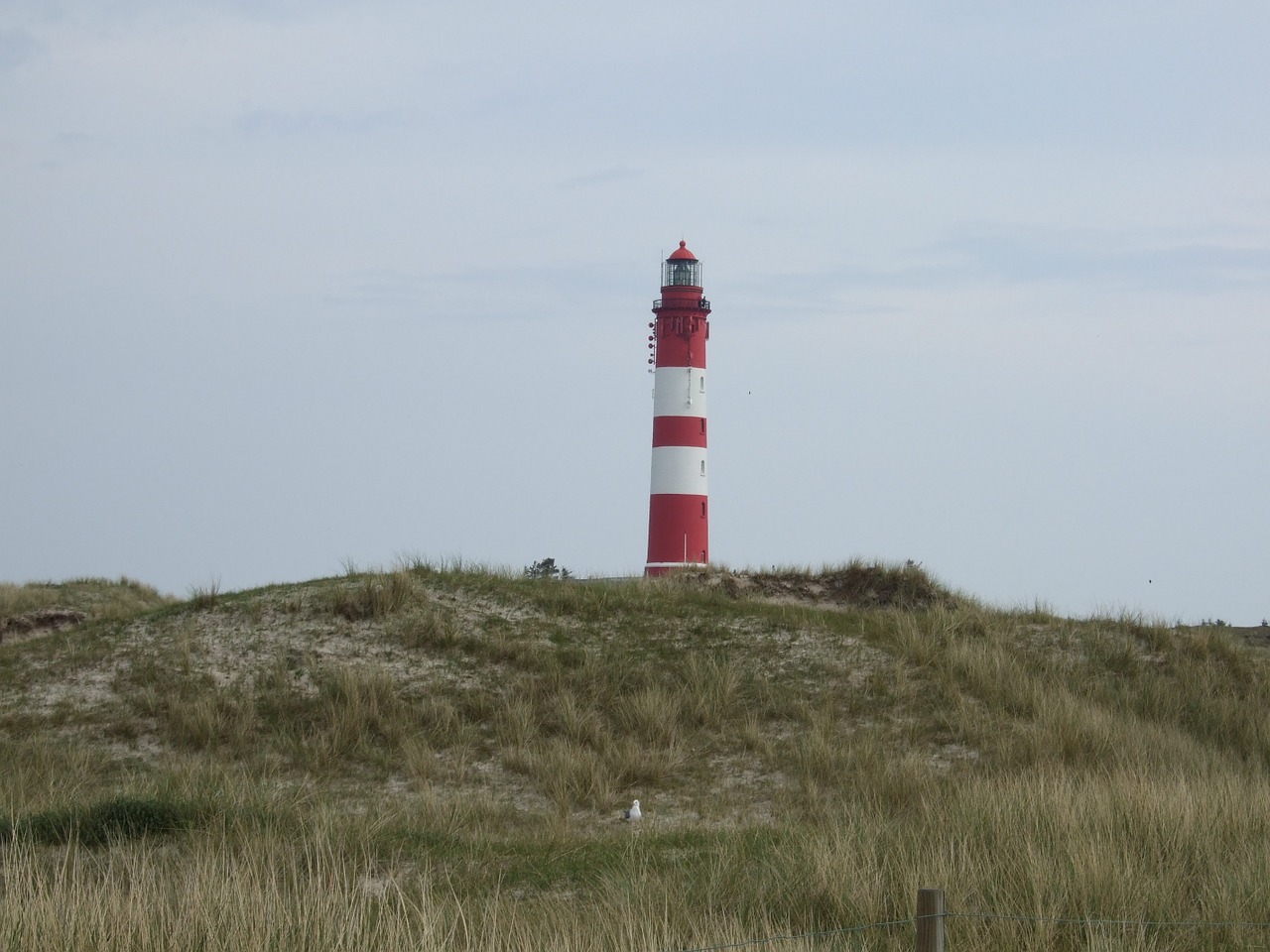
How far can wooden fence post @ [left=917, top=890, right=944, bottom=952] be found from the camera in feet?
16.4

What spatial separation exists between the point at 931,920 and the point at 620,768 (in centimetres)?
799

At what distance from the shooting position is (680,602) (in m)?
16.8

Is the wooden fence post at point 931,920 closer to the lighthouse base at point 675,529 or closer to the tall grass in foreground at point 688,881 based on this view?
the tall grass in foreground at point 688,881

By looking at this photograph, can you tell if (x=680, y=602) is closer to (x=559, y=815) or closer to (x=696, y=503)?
(x=559, y=815)

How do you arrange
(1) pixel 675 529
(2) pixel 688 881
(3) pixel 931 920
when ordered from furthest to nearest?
(1) pixel 675 529 → (2) pixel 688 881 → (3) pixel 931 920

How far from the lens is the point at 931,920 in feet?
16.4

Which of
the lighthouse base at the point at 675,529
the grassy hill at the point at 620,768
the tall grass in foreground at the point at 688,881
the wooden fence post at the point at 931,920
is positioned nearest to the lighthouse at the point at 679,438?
the lighthouse base at the point at 675,529

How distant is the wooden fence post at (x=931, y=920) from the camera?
196 inches

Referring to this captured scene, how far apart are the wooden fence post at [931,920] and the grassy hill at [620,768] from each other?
1.50m

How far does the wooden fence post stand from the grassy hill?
150cm

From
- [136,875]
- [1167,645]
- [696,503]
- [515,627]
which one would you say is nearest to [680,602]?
[515,627]

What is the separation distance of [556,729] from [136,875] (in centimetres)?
651

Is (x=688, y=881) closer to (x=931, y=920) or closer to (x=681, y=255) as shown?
(x=931, y=920)

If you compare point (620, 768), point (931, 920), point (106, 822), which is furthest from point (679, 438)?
point (931, 920)
